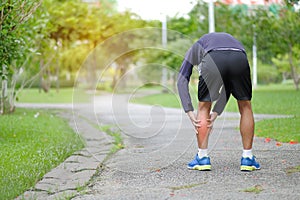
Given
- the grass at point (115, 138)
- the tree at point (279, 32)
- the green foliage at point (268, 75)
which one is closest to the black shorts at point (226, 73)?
the grass at point (115, 138)

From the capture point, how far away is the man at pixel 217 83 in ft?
14.1

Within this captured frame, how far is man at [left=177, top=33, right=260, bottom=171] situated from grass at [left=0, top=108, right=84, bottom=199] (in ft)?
4.32

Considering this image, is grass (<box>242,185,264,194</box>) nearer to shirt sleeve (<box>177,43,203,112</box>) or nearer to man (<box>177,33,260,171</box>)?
man (<box>177,33,260,171</box>)

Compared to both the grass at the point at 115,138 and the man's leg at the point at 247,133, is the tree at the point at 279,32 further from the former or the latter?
the man's leg at the point at 247,133

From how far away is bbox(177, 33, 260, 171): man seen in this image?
169 inches

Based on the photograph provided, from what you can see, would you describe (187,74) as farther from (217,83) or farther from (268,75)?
(268,75)

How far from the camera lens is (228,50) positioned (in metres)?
4.32

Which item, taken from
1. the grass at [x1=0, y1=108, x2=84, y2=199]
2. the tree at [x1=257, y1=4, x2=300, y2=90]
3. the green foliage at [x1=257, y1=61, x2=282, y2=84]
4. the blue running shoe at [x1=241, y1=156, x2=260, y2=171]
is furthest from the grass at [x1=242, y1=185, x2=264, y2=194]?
the green foliage at [x1=257, y1=61, x2=282, y2=84]

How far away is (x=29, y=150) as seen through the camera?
19.4 feet

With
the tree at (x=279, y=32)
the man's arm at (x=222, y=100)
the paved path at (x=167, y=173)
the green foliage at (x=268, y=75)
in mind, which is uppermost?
the tree at (x=279, y=32)

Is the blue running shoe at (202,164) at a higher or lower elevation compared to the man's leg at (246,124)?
lower

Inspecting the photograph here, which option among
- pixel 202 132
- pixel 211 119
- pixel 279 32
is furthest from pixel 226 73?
pixel 279 32

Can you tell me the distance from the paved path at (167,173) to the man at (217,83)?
235mm

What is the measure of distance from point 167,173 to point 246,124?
0.75m
